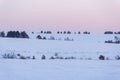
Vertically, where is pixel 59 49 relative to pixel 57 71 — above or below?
below

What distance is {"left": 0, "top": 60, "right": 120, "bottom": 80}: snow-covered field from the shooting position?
10195 millimetres

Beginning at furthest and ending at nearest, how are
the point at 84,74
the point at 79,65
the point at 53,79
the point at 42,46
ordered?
the point at 42,46 < the point at 79,65 < the point at 84,74 < the point at 53,79

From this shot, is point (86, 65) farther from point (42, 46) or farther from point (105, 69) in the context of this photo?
point (42, 46)

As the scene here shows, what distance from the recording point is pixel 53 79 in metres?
9.99

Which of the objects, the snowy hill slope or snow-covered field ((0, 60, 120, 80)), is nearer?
snow-covered field ((0, 60, 120, 80))

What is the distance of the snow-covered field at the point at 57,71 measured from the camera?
1020cm

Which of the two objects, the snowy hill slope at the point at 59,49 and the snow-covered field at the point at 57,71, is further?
the snowy hill slope at the point at 59,49

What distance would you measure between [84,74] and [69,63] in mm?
1940

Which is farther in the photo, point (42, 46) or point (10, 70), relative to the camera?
point (42, 46)

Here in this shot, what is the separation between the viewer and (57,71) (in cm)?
1087

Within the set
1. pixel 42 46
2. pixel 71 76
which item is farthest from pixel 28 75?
pixel 42 46

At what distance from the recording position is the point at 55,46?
36312 mm

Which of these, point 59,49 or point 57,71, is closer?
point 57,71

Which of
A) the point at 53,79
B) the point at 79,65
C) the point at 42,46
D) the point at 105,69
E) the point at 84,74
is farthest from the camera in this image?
the point at 42,46
